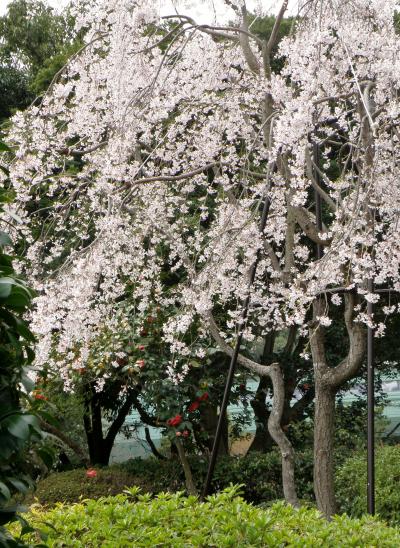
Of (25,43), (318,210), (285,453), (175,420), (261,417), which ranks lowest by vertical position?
(285,453)

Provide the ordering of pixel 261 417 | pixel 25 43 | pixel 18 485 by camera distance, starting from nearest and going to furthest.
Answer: pixel 18 485 → pixel 261 417 → pixel 25 43

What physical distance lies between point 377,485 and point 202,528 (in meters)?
2.91

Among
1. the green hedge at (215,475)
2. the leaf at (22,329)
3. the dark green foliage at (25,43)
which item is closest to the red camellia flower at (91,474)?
the green hedge at (215,475)

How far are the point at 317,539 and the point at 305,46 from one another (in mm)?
2837

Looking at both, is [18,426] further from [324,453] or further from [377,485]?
[377,485]

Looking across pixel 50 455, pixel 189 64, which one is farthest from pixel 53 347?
pixel 50 455

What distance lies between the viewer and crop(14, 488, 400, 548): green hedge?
8.55ft

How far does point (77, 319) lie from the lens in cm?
501

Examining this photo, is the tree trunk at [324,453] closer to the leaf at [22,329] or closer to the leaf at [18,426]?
the leaf at [22,329]

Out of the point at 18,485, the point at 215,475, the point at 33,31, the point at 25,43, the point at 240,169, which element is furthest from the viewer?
the point at 25,43

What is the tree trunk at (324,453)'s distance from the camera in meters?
4.87

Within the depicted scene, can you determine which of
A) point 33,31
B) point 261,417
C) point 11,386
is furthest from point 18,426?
point 33,31

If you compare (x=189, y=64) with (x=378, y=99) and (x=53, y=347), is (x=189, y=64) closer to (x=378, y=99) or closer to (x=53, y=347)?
(x=378, y=99)

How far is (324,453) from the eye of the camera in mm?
4895
